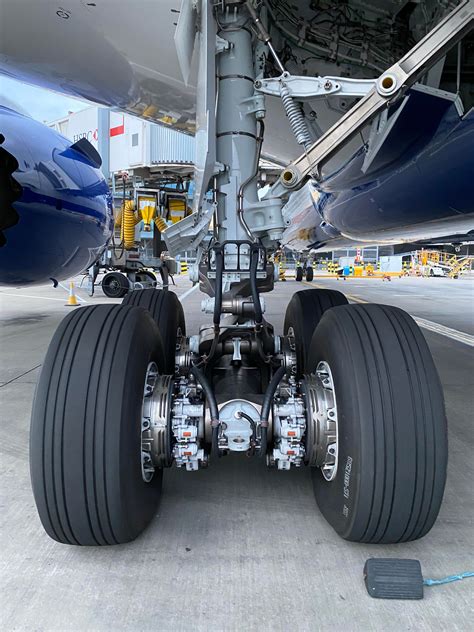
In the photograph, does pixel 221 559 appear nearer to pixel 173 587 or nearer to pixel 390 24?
pixel 173 587

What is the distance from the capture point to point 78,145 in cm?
483

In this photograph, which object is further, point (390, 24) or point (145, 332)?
point (390, 24)

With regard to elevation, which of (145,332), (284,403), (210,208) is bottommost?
(284,403)

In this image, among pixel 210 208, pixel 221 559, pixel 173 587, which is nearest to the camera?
pixel 173 587

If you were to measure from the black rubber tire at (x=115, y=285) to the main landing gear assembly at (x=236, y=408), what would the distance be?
30.0 ft

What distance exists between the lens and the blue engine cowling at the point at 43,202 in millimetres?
3742

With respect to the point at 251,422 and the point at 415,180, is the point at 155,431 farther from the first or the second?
the point at 415,180

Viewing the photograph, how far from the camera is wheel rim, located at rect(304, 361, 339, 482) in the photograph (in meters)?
1.62

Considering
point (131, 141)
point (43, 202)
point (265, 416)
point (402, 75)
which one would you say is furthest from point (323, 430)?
point (131, 141)

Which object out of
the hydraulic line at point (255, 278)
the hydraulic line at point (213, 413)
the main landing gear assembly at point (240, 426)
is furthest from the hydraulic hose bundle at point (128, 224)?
the hydraulic line at point (213, 413)

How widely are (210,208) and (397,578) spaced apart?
61.6 inches

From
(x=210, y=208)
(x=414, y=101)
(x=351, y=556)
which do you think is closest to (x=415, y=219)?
(x=414, y=101)

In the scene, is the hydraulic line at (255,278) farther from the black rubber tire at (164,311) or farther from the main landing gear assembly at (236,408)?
the black rubber tire at (164,311)

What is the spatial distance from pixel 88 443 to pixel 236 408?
51 cm
